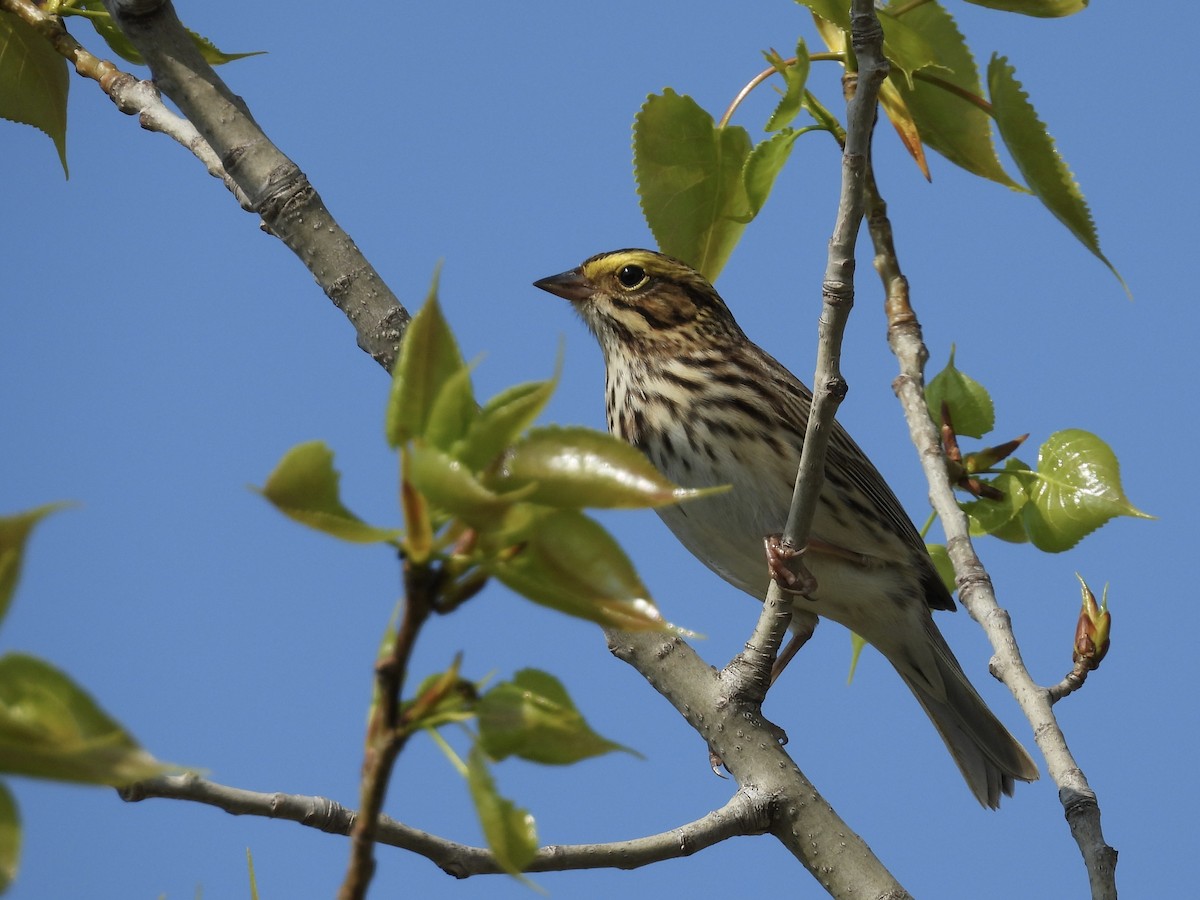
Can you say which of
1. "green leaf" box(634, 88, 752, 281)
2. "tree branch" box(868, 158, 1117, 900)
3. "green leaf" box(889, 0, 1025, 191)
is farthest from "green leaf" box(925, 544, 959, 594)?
"green leaf" box(634, 88, 752, 281)

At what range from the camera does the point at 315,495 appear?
144 centimetres

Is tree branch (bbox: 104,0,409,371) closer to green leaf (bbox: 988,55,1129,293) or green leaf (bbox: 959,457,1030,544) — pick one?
green leaf (bbox: 988,55,1129,293)

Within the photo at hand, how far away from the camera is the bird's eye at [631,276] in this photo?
6844 millimetres

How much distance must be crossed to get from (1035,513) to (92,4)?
3.36 metres

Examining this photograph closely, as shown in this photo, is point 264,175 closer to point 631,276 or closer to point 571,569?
point 571,569

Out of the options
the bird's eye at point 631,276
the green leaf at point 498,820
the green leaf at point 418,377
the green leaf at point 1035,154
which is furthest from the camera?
Result: the bird's eye at point 631,276


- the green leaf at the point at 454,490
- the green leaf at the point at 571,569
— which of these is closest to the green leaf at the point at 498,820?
the green leaf at the point at 571,569

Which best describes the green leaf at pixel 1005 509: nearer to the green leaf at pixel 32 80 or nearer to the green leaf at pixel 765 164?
the green leaf at pixel 765 164

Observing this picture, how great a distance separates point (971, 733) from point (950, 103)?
340 centimetres

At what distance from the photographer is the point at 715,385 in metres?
6.25

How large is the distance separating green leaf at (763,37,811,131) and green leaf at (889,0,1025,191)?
71cm

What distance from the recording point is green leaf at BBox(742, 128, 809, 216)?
158 inches

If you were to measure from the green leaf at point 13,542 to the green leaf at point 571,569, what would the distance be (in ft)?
1.46

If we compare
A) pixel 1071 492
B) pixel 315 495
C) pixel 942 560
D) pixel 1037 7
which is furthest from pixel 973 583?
pixel 315 495
